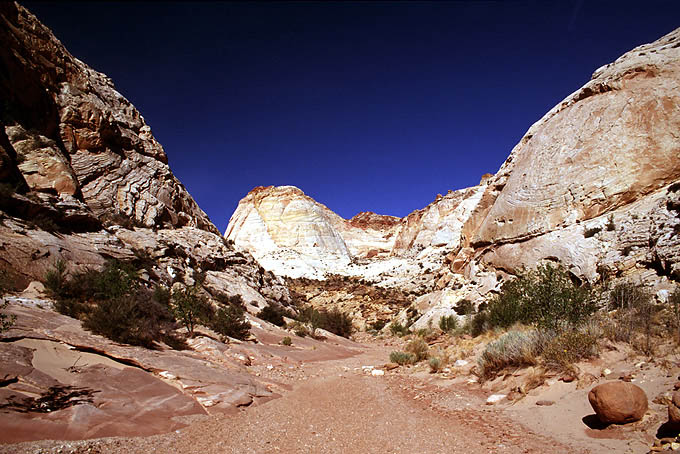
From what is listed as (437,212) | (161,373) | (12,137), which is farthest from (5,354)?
(437,212)

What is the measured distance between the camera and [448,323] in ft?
54.3

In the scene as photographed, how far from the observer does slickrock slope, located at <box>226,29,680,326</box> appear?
11703mm

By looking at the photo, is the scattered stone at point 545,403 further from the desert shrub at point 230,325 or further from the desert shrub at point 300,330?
the desert shrub at point 300,330

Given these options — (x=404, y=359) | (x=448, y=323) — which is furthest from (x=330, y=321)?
(x=404, y=359)

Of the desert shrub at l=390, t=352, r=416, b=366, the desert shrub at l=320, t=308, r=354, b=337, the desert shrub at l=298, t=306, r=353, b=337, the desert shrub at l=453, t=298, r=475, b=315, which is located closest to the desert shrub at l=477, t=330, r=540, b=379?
the desert shrub at l=390, t=352, r=416, b=366

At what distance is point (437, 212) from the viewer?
55.0 m

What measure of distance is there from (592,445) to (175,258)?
16.5m

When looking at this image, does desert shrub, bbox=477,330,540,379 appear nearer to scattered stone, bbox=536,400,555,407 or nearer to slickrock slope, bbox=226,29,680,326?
scattered stone, bbox=536,400,555,407

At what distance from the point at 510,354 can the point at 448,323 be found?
10.5m

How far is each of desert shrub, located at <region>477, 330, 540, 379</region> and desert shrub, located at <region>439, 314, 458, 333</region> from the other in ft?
30.9

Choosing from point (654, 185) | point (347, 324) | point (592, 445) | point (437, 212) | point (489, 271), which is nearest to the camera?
point (592, 445)

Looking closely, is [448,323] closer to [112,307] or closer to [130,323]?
[130,323]

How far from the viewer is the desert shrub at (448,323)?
1624 cm

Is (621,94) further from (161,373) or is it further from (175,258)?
(175,258)
